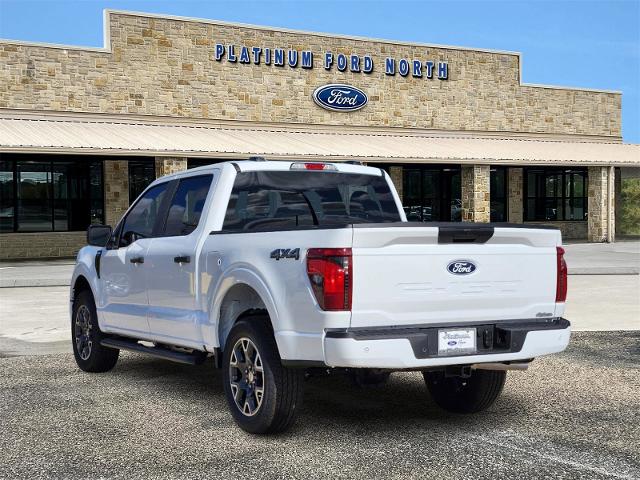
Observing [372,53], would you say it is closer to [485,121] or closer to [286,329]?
[485,121]

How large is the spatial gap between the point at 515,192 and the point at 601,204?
4.81 meters

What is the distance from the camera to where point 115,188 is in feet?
100

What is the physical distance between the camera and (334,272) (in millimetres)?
5586

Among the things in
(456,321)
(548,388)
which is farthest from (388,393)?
(456,321)

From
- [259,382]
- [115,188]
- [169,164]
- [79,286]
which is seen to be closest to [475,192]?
[169,164]

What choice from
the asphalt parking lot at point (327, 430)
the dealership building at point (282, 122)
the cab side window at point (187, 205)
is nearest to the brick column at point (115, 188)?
the dealership building at point (282, 122)

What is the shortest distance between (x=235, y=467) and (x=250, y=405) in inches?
33.1

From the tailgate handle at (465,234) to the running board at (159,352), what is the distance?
2363mm

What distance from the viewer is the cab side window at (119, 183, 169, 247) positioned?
823 centimetres

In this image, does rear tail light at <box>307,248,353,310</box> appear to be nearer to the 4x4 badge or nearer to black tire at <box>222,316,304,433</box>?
the 4x4 badge

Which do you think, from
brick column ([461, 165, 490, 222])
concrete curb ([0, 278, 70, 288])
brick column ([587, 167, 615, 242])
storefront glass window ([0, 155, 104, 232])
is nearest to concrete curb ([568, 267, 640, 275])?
brick column ([461, 165, 490, 222])

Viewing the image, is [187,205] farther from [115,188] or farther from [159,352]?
[115,188]

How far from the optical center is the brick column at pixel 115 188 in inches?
1196

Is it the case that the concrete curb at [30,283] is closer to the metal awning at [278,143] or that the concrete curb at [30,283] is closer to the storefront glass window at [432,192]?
the metal awning at [278,143]
